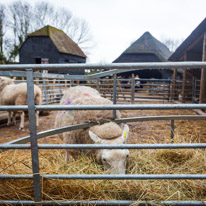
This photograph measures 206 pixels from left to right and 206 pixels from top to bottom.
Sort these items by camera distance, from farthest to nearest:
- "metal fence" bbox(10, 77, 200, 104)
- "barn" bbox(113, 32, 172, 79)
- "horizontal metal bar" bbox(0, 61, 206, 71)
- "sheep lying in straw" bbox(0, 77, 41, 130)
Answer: "barn" bbox(113, 32, 172, 79), "metal fence" bbox(10, 77, 200, 104), "sheep lying in straw" bbox(0, 77, 41, 130), "horizontal metal bar" bbox(0, 61, 206, 71)

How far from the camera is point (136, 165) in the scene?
2100 millimetres

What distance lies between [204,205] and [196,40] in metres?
8.58

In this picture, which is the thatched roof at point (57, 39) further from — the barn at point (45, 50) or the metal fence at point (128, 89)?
the metal fence at point (128, 89)

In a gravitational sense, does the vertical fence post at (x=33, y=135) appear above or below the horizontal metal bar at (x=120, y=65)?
below

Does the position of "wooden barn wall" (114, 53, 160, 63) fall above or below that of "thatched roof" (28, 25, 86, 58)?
below

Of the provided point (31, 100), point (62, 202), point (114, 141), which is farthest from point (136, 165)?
point (31, 100)

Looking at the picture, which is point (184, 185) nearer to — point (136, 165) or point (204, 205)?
point (204, 205)

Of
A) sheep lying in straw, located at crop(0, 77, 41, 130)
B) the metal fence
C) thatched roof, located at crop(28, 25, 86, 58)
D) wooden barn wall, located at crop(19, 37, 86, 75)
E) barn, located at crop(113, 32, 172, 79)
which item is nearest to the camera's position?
sheep lying in straw, located at crop(0, 77, 41, 130)

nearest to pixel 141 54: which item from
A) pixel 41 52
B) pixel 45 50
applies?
pixel 45 50

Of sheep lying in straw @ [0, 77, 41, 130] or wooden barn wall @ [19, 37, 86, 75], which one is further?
wooden barn wall @ [19, 37, 86, 75]

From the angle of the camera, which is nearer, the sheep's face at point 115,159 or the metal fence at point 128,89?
the sheep's face at point 115,159

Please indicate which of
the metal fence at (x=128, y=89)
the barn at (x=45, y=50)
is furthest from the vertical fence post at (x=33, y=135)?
the barn at (x=45, y=50)

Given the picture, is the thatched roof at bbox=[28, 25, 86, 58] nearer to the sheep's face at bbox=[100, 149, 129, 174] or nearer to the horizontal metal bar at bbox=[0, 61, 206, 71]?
the sheep's face at bbox=[100, 149, 129, 174]

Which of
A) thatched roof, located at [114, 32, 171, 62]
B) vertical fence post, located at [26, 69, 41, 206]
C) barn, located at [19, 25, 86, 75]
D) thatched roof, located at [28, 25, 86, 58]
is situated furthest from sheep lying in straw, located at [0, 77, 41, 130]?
thatched roof, located at [28, 25, 86, 58]
